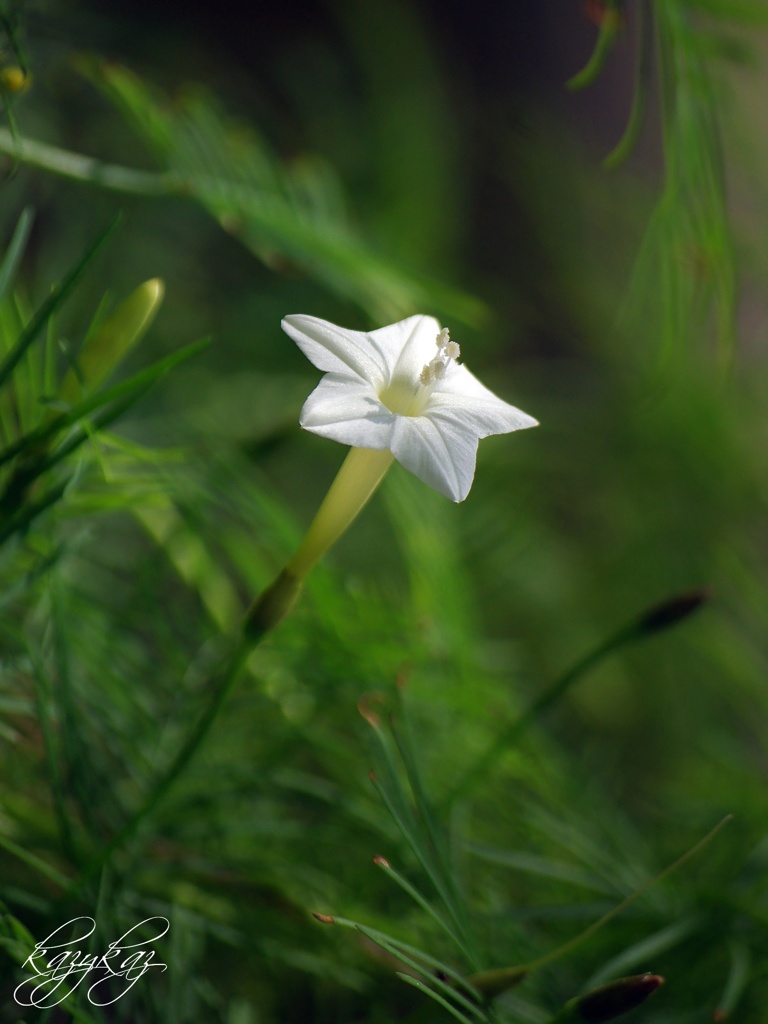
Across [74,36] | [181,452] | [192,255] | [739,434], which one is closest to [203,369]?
[192,255]

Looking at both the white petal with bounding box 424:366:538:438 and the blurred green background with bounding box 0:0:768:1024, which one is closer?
the white petal with bounding box 424:366:538:438

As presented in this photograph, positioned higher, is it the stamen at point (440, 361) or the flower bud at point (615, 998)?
the stamen at point (440, 361)

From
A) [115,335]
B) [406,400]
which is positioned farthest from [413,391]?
[115,335]

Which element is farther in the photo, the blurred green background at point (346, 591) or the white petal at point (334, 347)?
the blurred green background at point (346, 591)

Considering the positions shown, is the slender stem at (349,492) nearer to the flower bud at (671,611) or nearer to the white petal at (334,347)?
the white petal at (334,347)

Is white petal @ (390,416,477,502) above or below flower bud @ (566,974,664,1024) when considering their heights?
above


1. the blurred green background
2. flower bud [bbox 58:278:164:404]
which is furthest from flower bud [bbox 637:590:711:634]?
flower bud [bbox 58:278:164:404]

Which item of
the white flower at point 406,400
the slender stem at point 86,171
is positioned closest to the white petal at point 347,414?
the white flower at point 406,400

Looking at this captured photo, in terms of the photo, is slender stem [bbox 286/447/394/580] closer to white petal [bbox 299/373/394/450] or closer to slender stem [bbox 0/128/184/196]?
white petal [bbox 299/373/394/450]
